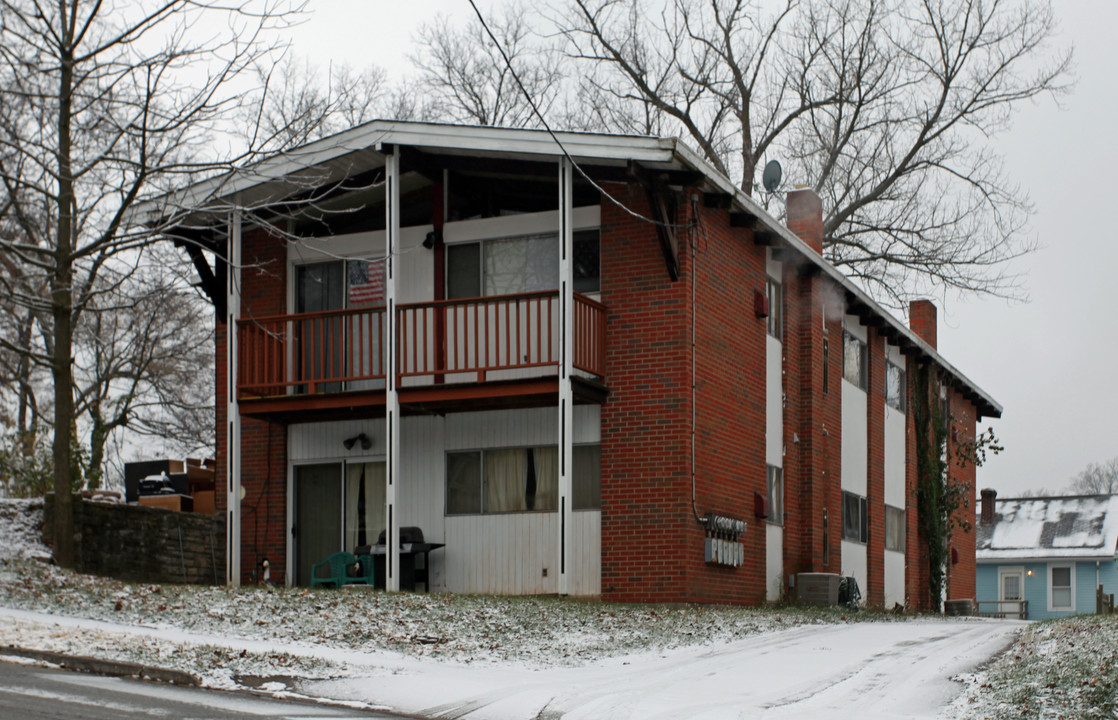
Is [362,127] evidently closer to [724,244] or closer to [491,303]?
[491,303]

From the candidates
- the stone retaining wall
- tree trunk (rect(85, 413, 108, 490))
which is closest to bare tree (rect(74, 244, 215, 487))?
tree trunk (rect(85, 413, 108, 490))

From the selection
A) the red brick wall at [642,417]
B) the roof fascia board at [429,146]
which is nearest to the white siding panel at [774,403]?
the red brick wall at [642,417]

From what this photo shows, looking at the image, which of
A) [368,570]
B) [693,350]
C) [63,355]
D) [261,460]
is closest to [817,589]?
Answer: [693,350]

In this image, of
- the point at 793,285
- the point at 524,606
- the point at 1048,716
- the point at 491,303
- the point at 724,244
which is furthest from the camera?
the point at 793,285

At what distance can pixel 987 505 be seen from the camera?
4012 centimetres

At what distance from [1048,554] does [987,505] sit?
225 centimetres

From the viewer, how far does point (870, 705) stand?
879 cm

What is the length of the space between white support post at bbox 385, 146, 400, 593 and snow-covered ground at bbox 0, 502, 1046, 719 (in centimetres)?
192

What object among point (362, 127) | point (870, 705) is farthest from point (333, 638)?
point (362, 127)

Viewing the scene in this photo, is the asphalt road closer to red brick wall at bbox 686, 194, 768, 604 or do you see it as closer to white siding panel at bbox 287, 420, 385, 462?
red brick wall at bbox 686, 194, 768, 604

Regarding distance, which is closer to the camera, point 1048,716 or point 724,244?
point 1048,716

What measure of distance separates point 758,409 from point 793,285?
107 inches

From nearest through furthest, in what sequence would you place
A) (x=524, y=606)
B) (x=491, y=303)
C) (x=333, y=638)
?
(x=333, y=638) → (x=524, y=606) → (x=491, y=303)

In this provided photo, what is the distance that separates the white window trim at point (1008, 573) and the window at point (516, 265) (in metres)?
26.7
